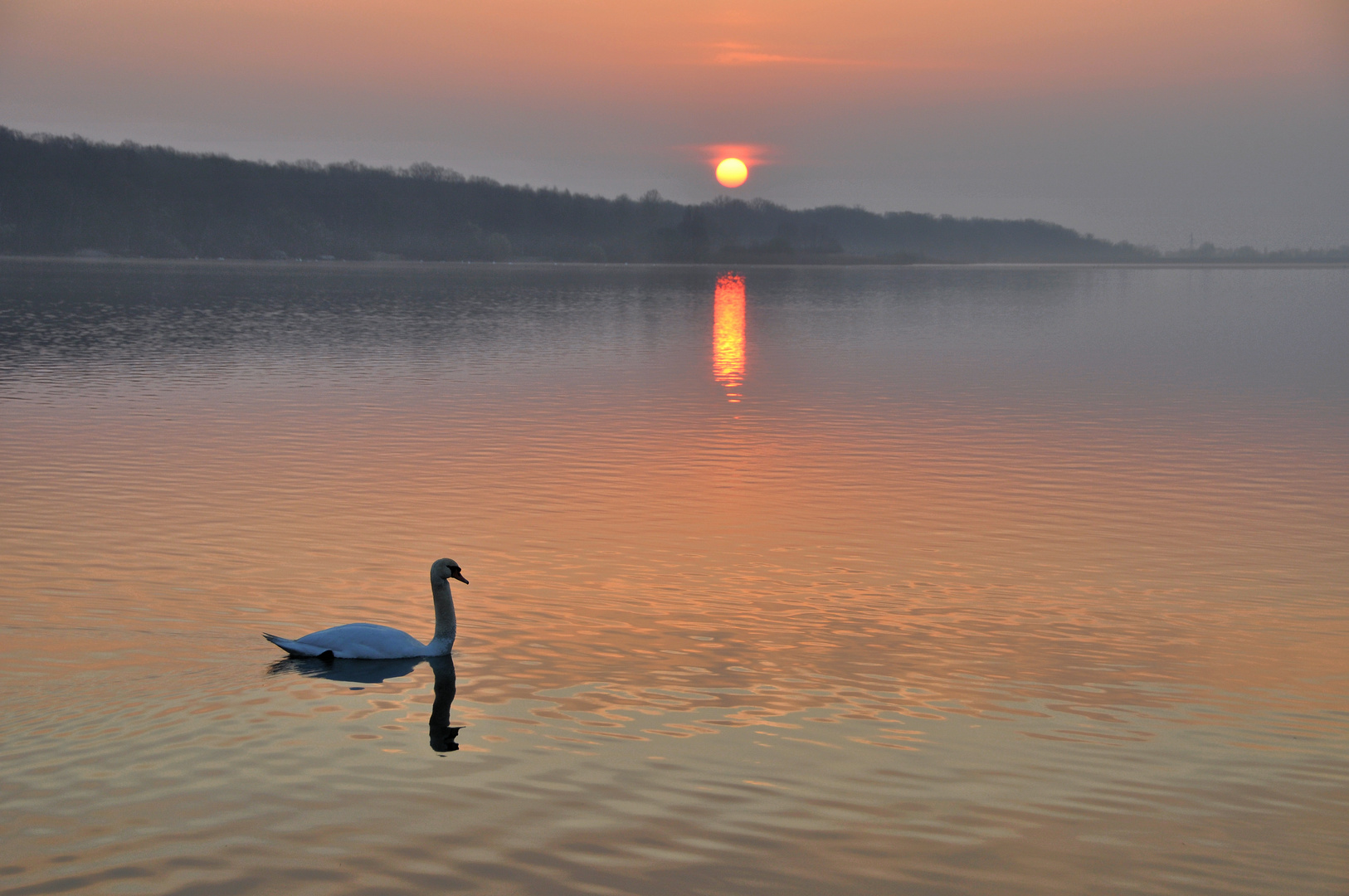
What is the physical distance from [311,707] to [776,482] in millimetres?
14785

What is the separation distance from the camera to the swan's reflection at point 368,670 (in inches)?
545

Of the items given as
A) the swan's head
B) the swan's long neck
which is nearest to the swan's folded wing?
the swan's long neck

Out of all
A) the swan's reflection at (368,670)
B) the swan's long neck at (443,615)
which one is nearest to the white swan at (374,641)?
the swan's long neck at (443,615)

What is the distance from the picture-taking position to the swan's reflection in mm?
13836

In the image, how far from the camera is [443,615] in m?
14.6

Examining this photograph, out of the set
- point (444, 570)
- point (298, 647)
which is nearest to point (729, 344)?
point (444, 570)

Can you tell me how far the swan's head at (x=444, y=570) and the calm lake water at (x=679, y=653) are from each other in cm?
88

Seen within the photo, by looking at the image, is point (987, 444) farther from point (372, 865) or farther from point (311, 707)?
point (372, 865)

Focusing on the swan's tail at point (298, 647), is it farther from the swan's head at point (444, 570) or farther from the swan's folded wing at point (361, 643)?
the swan's head at point (444, 570)

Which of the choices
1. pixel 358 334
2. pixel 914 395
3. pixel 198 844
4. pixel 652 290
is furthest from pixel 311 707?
pixel 652 290

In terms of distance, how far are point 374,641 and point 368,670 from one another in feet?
1.14

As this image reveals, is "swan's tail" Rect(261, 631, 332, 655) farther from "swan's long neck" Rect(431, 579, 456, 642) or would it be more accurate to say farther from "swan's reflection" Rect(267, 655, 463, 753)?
"swan's long neck" Rect(431, 579, 456, 642)

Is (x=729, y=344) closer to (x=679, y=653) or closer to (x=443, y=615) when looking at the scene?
(x=679, y=653)

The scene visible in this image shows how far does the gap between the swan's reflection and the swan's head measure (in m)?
0.92
